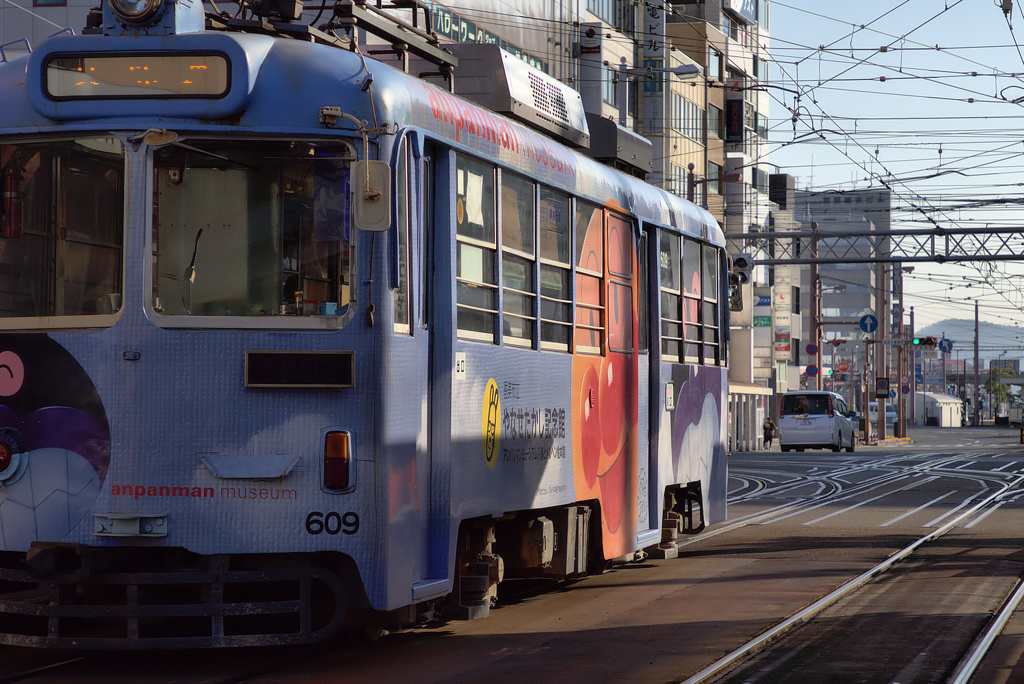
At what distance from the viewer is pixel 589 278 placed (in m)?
10.7

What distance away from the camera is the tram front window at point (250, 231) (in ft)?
24.2

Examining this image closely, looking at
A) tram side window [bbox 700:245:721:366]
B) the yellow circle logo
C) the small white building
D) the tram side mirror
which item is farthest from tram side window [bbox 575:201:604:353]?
the small white building

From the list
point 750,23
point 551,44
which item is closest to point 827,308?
point 750,23

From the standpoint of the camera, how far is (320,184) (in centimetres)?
751

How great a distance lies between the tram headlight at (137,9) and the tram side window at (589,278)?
155 inches

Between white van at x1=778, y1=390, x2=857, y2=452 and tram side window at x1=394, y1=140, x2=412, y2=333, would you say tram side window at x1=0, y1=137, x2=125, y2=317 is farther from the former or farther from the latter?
white van at x1=778, y1=390, x2=857, y2=452

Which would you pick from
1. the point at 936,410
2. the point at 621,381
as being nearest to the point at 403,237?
the point at 621,381

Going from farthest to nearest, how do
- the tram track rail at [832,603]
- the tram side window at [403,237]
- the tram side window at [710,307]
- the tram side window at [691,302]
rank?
the tram side window at [710,307] → the tram side window at [691,302] → the tram track rail at [832,603] → the tram side window at [403,237]

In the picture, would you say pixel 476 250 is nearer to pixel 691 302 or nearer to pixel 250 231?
pixel 250 231

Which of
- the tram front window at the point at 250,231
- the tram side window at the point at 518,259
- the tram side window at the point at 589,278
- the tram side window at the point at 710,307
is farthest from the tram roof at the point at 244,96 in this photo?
the tram side window at the point at 710,307

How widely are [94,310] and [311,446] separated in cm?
134

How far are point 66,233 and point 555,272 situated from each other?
3655 mm

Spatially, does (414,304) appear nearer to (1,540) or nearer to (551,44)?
(1,540)

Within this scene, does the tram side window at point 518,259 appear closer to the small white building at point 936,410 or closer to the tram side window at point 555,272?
the tram side window at point 555,272
